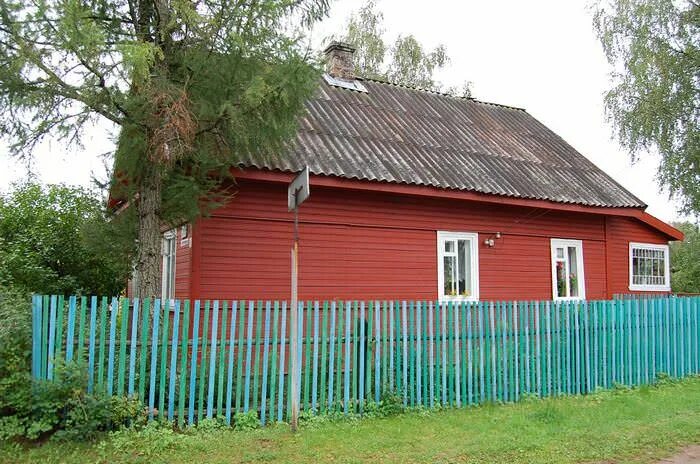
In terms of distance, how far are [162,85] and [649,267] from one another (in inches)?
560

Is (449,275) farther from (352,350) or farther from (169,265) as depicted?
(169,265)

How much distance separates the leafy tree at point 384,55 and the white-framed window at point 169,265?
2017 centimetres

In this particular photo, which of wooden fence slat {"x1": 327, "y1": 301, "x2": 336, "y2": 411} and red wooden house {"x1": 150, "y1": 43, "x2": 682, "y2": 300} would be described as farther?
red wooden house {"x1": 150, "y1": 43, "x2": 682, "y2": 300}

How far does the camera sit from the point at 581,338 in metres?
9.64

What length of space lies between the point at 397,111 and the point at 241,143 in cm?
786

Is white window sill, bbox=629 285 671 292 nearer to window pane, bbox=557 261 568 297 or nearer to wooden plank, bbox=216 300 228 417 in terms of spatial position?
window pane, bbox=557 261 568 297

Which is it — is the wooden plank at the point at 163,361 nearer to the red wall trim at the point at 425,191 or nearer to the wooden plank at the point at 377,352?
the wooden plank at the point at 377,352

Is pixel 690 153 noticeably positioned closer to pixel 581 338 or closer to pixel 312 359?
pixel 581 338

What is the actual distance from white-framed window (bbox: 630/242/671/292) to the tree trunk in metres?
12.5

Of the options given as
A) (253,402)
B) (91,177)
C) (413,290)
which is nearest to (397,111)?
(413,290)

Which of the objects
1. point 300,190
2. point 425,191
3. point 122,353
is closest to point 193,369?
point 122,353

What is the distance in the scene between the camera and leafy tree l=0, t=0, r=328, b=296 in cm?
644

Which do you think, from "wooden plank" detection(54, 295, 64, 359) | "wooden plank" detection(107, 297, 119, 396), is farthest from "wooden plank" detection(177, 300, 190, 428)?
"wooden plank" detection(54, 295, 64, 359)

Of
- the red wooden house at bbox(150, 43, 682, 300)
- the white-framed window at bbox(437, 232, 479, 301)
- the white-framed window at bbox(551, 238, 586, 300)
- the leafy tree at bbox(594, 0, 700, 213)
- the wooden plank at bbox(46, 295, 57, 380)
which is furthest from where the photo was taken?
the leafy tree at bbox(594, 0, 700, 213)
